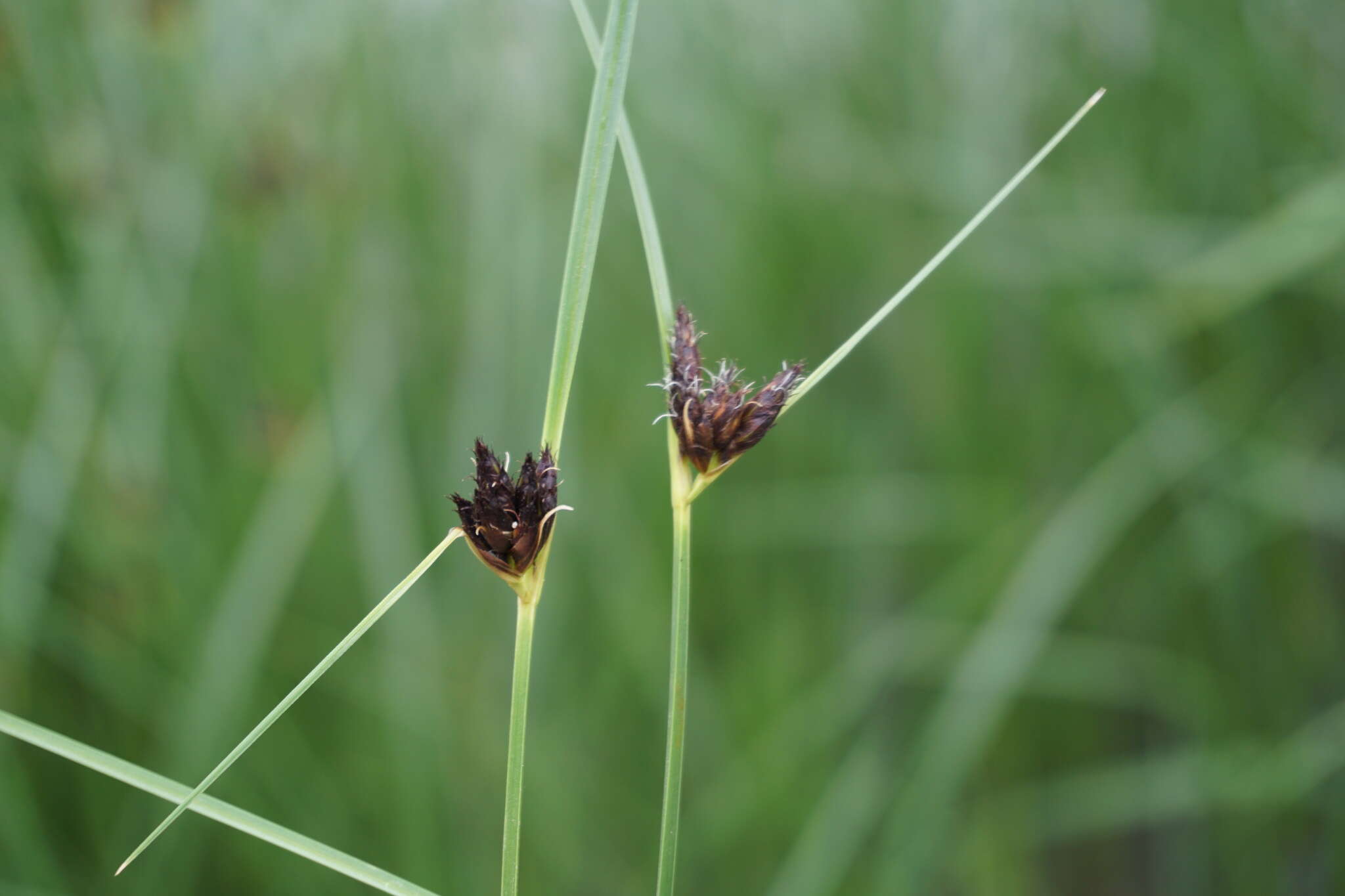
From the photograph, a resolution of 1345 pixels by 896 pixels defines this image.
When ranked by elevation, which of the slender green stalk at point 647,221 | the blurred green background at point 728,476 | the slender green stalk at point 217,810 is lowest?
the slender green stalk at point 217,810

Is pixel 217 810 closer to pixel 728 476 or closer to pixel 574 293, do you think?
pixel 574 293

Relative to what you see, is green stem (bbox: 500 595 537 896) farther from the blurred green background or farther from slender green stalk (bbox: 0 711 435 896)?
the blurred green background

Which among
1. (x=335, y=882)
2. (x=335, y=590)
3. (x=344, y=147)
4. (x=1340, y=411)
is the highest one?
(x=344, y=147)

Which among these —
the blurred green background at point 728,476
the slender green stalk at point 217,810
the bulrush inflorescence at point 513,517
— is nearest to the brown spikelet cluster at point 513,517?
the bulrush inflorescence at point 513,517

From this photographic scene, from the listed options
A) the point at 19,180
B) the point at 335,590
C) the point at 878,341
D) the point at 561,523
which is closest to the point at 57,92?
the point at 19,180

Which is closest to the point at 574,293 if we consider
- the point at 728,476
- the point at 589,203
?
the point at 589,203

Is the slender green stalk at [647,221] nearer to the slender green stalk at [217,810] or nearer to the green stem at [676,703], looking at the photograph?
the green stem at [676,703]

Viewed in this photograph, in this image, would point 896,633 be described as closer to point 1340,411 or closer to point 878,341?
point 878,341
